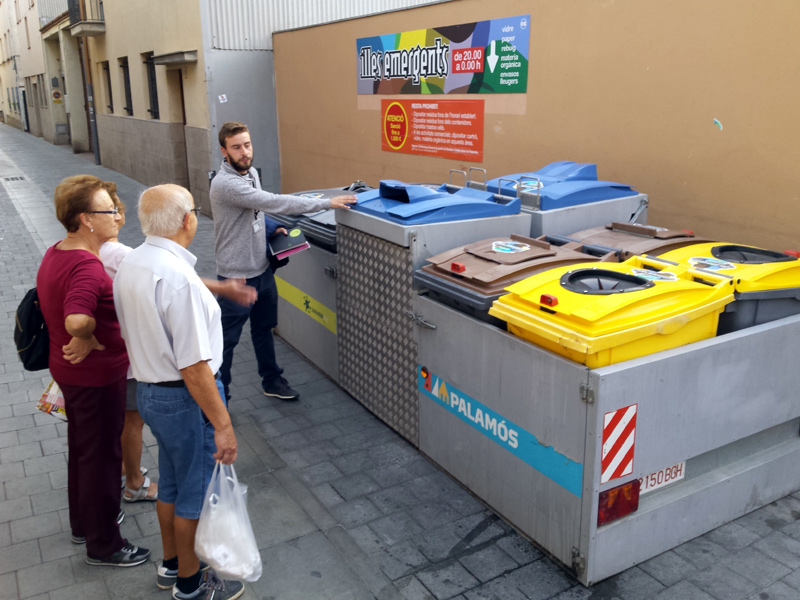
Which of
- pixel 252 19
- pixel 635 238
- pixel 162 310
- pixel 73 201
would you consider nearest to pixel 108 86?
pixel 252 19

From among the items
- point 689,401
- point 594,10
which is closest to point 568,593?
point 689,401

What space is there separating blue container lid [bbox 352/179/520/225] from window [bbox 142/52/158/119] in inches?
461

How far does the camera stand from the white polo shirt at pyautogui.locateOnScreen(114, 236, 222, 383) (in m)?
2.49

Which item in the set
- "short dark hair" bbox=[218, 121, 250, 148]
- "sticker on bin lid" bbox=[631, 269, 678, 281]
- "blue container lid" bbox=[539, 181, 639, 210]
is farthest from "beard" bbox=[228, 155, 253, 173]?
"sticker on bin lid" bbox=[631, 269, 678, 281]

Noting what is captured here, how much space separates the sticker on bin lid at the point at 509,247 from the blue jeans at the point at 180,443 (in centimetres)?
175

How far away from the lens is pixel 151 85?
47.8ft

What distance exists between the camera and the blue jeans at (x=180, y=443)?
8.59 feet

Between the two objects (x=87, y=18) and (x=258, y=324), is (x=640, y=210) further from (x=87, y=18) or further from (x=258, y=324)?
(x=87, y=18)

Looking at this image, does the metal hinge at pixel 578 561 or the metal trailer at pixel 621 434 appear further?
the metal hinge at pixel 578 561

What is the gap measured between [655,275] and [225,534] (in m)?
2.16

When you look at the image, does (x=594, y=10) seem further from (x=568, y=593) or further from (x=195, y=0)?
(x=195, y=0)

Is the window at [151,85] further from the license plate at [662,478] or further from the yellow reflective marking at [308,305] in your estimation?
the license plate at [662,478]

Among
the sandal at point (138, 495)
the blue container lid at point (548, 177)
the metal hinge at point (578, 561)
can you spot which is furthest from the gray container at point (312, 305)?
the metal hinge at point (578, 561)

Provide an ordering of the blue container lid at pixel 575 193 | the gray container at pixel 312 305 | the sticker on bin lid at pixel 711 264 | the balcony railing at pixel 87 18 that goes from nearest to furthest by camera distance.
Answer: the sticker on bin lid at pixel 711 264 < the blue container lid at pixel 575 193 < the gray container at pixel 312 305 < the balcony railing at pixel 87 18
